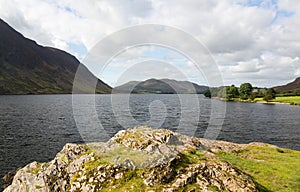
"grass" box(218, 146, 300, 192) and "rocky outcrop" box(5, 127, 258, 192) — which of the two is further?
"grass" box(218, 146, 300, 192)

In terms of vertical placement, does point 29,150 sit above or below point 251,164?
below

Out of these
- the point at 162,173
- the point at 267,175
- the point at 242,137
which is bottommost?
the point at 242,137

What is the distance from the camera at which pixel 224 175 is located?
1952 cm

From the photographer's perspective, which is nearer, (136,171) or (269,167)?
(136,171)

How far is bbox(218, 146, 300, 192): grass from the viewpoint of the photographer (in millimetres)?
21283

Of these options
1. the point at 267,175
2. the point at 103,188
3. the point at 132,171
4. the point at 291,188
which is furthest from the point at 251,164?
the point at 103,188

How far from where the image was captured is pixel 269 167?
2523 cm

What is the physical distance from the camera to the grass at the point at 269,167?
21.3 meters

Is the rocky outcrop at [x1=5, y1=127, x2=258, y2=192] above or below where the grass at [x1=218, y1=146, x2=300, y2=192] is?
above

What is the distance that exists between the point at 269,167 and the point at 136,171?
15.2m

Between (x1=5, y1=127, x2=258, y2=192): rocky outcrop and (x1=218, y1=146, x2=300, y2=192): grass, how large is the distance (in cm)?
294

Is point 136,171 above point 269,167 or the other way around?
above

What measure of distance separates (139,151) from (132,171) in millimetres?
2530

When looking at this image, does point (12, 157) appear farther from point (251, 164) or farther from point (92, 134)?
point (251, 164)
